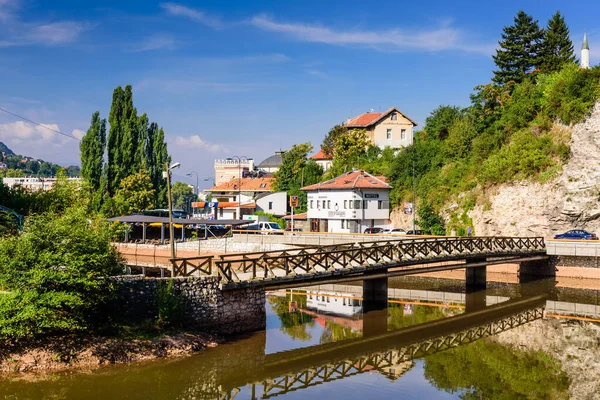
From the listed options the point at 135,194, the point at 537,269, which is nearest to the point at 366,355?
the point at 537,269

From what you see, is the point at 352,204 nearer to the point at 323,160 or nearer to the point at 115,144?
the point at 115,144

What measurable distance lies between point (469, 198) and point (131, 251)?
32.3 metres

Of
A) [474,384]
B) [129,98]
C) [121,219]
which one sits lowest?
[474,384]

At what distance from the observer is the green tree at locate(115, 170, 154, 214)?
6412cm

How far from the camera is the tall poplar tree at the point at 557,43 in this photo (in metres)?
61.4

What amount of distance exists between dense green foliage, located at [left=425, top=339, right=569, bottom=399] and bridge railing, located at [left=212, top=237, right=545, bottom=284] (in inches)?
256

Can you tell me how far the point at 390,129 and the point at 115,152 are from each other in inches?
1469

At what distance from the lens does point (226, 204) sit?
83.1m

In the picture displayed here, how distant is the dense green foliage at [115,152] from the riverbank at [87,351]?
4320 centimetres

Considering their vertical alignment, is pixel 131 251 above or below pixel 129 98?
below

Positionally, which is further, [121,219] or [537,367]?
[121,219]

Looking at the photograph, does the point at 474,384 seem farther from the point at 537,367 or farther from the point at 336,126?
the point at 336,126

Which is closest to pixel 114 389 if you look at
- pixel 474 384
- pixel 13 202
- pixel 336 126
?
pixel 474 384

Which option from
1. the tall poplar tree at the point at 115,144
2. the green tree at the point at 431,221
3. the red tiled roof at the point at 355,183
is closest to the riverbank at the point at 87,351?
the green tree at the point at 431,221
